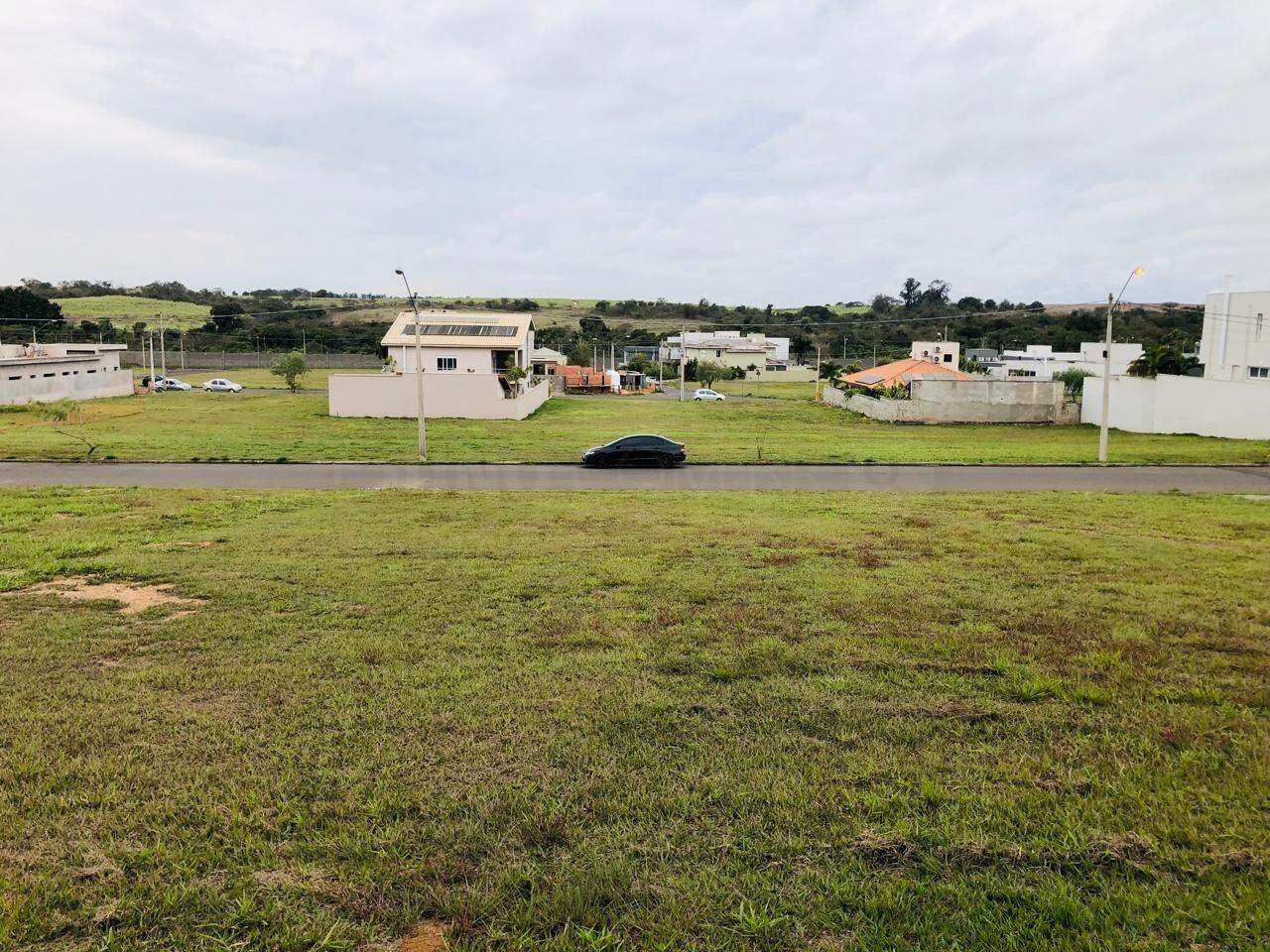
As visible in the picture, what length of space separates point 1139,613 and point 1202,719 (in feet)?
12.5

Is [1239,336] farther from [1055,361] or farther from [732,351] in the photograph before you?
[732,351]

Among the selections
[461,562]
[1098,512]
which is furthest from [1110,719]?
[1098,512]

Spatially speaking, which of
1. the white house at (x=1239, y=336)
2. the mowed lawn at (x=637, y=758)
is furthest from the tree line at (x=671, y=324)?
the mowed lawn at (x=637, y=758)

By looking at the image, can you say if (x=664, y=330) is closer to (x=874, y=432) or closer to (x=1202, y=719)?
(x=874, y=432)

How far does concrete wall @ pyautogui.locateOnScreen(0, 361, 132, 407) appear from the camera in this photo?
49.9 metres

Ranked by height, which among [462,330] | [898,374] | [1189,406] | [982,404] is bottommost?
[982,404]

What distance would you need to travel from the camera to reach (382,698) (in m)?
7.95

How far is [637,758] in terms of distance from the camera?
6758 millimetres

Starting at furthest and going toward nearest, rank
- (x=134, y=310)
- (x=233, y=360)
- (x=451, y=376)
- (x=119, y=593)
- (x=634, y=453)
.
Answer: (x=134, y=310) < (x=233, y=360) < (x=451, y=376) < (x=634, y=453) < (x=119, y=593)

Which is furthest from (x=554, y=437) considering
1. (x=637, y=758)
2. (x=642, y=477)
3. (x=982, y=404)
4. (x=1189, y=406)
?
(x=637, y=758)

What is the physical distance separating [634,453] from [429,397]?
22.7m

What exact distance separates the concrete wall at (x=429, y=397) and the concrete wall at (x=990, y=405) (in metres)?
23.0

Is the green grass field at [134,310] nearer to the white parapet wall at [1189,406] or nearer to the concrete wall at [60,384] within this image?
the concrete wall at [60,384]

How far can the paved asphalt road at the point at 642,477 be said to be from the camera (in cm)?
2455
